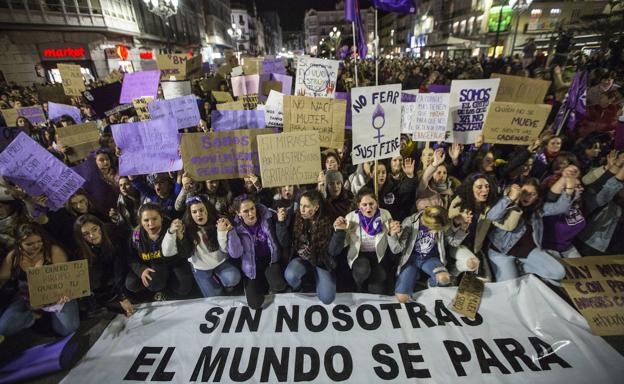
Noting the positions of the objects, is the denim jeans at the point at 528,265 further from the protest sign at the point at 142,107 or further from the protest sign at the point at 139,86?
the protest sign at the point at 139,86

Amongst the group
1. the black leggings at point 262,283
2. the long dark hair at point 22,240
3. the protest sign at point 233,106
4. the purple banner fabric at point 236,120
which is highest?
the protest sign at point 233,106

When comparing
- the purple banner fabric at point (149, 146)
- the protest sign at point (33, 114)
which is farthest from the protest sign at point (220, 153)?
the protest sign at point (33, 114)

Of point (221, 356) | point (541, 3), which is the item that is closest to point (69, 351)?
point (221, 356)

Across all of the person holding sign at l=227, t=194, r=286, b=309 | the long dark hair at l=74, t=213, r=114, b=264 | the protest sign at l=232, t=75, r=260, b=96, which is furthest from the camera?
the protest sign at l=232, t=75, r=260, b=96

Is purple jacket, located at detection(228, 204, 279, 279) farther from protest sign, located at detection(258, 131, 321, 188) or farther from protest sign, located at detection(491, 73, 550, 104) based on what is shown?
protest sign, located at detection(491, 73, 550, 104)

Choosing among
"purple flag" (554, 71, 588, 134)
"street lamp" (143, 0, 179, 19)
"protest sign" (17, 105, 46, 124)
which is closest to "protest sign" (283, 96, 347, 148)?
"purple flag" (554, 71, 588, 134)

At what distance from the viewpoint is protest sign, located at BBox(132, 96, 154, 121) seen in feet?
19.2

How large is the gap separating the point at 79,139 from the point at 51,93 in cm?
506

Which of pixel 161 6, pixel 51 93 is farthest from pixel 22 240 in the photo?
pixel 161 6

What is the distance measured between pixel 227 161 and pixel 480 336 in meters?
3.24

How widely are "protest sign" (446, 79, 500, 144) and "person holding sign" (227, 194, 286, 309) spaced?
114 inches

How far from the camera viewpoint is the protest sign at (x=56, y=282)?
8.58 ft

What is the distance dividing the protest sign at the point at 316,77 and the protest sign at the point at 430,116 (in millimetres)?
1993

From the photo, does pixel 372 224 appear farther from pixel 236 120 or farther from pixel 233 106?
pixel 233 106
